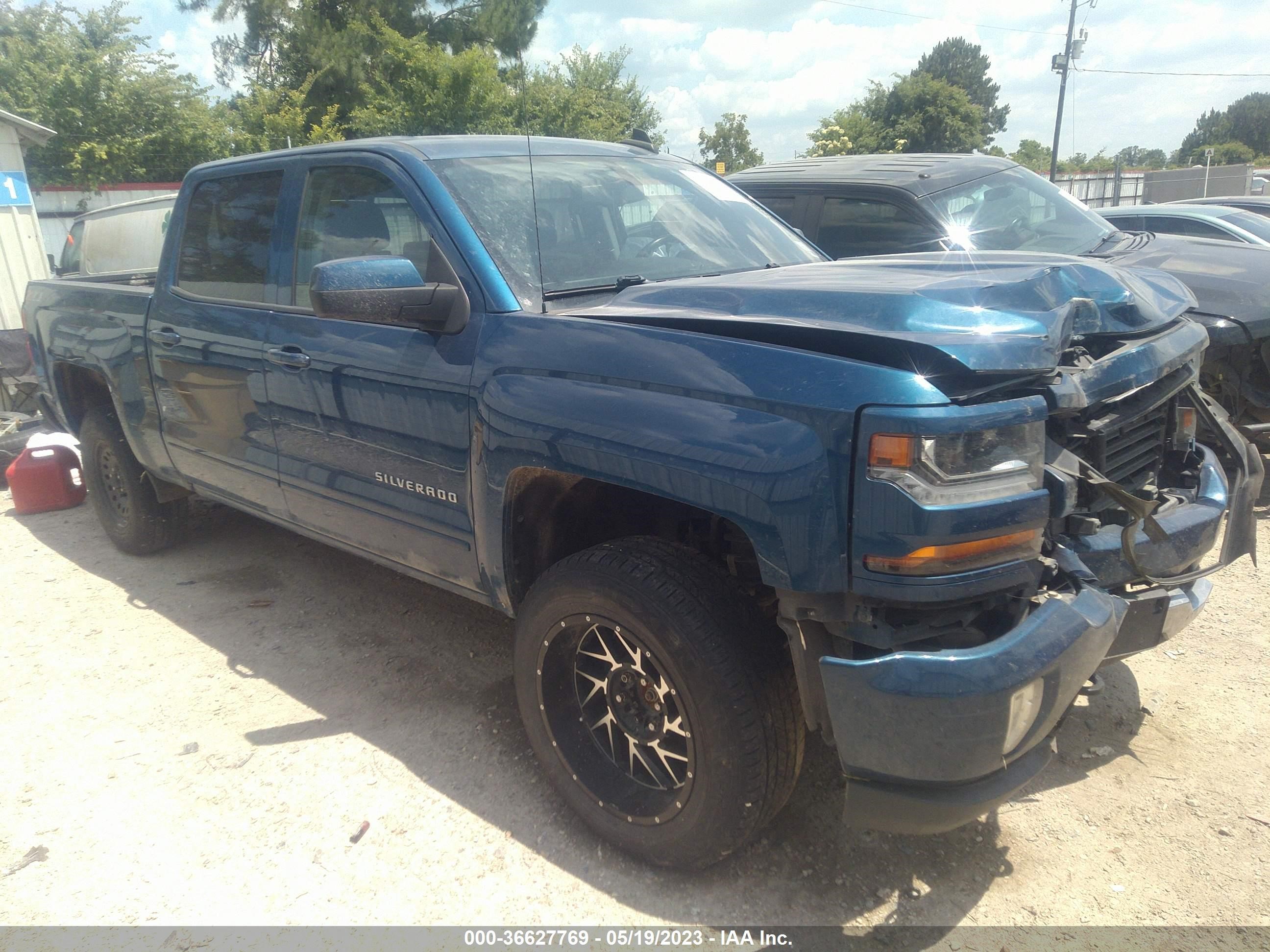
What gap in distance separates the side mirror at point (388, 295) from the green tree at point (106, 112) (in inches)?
1032

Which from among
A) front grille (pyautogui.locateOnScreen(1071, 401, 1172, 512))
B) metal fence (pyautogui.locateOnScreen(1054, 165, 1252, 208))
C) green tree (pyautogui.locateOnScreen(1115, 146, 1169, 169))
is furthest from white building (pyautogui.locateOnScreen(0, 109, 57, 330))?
green tree (pyautogui.locateOnScreen(1115, 146, 1169, 169))

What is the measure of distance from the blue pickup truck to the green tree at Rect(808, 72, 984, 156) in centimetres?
3979

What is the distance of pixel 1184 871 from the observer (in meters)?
2.42

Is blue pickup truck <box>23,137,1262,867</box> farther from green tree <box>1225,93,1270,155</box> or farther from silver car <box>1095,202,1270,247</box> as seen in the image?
green tree <box>1225,93,1270,155</box>

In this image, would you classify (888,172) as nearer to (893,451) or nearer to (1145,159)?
(893,451)

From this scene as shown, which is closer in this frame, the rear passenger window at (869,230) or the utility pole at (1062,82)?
the rear passenger window at (869,230)

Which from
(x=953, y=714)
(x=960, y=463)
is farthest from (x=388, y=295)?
(x=953, y=714)

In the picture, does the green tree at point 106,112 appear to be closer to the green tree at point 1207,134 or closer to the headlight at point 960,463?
the headlight at point 960,463

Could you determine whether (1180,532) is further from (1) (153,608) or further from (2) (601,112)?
(2) (601,112)

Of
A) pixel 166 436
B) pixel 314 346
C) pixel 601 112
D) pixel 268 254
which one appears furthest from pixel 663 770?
pixel 601 112

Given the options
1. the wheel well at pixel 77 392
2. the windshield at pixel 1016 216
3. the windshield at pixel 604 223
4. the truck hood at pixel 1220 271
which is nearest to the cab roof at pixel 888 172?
the windshield at pixel 1016 216

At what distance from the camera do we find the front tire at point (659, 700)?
2184 mm

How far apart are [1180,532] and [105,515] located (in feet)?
17.1

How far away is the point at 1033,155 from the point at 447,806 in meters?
63.2
